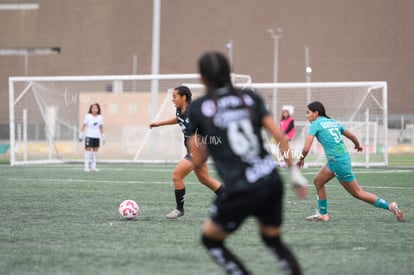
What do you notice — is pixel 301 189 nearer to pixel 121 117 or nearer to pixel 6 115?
pixel 121 117

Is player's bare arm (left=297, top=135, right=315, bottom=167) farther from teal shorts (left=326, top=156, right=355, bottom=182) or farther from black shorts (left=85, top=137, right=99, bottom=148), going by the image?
black shorts (left=85, top=137, right=99, bottom=148)

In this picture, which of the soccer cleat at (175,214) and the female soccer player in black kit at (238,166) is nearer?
the female soccer player in black kit at (238,166)

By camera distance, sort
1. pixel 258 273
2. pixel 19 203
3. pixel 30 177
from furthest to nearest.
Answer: pixel 30 177 < pixel 19 203 < pixel 258 273

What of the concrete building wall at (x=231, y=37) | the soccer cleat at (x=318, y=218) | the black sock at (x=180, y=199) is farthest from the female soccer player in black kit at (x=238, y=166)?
the concrete building wall at (x=231, y=37)

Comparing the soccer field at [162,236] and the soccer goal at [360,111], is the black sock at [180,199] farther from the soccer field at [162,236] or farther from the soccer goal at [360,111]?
the soccer goal at [360,111]

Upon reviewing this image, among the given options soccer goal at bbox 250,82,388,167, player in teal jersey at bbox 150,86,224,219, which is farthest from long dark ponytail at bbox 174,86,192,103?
soccer goal at bbox 250,82,388,167

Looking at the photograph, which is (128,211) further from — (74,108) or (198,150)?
(74,108)

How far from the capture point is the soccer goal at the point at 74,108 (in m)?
26.4

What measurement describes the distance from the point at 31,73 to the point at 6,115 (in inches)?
168

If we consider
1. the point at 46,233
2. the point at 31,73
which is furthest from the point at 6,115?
the point at 46,233

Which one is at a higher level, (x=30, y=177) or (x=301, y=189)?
(x=301, y=189)

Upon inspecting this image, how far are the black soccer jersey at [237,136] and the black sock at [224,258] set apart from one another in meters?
0.40

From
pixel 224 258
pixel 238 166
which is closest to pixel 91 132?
pixel 224 258

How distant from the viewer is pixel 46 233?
29.3 ft
